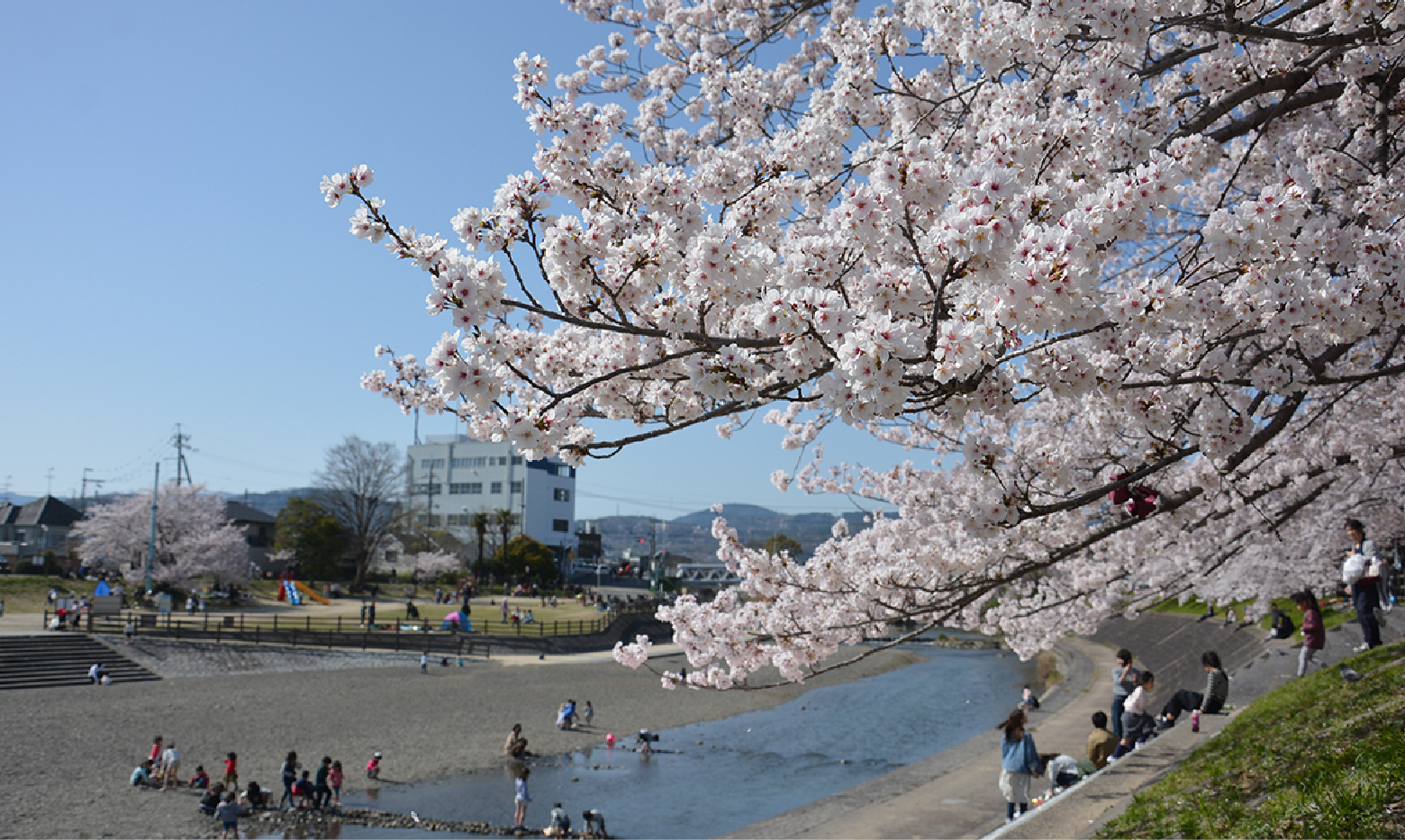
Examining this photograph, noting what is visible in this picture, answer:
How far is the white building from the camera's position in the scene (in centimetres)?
7981

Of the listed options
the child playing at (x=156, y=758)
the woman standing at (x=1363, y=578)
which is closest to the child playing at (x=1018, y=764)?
the woman standing at (x=1363, y=578)

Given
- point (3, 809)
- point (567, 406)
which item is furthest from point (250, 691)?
point (567, 406)

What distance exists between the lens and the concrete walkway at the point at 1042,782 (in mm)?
6988

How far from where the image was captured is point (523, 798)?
14.0 metres

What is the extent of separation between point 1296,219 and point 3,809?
62.1 feet

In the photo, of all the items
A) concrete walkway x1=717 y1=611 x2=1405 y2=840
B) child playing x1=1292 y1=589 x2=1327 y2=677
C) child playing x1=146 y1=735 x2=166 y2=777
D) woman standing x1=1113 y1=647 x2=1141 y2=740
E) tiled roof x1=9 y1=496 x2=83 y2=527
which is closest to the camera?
concrete walkway x1=717 y1=611 x2=1405 y2=840

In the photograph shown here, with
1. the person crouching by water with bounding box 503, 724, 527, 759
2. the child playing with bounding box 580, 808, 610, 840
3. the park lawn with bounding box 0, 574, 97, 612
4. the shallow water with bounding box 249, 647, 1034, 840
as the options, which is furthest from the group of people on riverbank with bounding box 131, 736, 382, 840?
the park lawn with bounding box 0, 574, 97, 612

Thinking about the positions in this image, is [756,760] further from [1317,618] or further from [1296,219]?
[1296,219]

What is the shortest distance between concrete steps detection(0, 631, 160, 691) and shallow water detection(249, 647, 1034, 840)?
14281 millimetres

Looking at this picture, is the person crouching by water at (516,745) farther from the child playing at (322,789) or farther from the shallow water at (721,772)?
the child playing at (322,789)

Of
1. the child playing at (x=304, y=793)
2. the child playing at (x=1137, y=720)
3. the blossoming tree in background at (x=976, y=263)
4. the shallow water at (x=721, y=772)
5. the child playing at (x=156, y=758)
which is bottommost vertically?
the shallow water at (x=721, y=772)

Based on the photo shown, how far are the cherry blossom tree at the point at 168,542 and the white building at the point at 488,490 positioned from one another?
29.8 m

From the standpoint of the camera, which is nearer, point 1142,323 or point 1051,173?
point 1142,323

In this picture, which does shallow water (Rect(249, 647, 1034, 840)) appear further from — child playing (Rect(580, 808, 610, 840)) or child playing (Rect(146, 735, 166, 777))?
child playing (Rect(146, 735, 166, 777))
